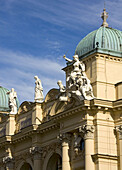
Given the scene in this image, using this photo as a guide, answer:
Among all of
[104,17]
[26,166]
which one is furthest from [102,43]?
[26,166]

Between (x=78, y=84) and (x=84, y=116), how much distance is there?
2766 millimetres

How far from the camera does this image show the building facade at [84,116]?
4054 cm

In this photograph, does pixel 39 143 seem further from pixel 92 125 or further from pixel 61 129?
pixel 92 125

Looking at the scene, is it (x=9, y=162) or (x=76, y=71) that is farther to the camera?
(x=9, y=162)

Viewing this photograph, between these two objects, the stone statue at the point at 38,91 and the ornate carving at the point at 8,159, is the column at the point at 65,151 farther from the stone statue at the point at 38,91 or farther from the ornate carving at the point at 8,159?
the ornate carving at the point at 8,159

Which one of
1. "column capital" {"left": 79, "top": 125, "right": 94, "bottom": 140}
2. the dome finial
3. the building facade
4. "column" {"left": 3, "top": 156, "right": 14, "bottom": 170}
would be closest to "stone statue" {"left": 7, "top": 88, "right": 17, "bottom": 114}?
the building facade

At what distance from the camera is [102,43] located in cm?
4388

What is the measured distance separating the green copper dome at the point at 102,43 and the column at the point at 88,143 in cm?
667

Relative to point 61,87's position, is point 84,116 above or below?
below

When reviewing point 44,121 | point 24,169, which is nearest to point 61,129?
point 44,121

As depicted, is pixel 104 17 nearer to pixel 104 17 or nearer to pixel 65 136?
pixel 104 17

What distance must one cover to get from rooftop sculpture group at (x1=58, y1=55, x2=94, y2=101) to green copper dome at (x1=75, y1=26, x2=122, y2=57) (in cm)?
146

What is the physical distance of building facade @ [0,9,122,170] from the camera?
40537 millimetres

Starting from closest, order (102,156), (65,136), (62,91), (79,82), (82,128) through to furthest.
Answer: (102,156) < (82,128) < (79,82) < (65,136) < (62,91)
